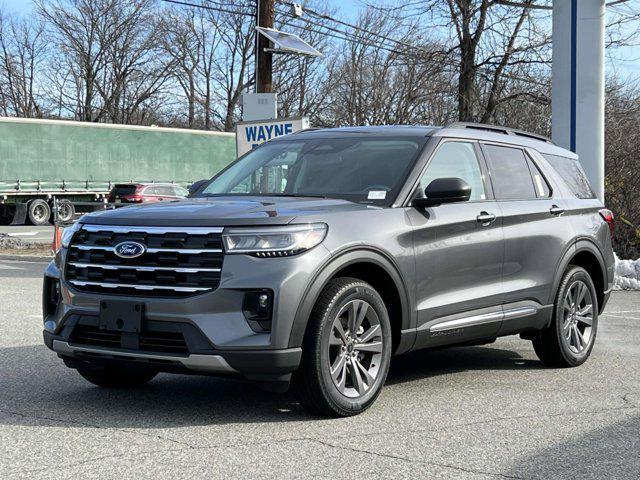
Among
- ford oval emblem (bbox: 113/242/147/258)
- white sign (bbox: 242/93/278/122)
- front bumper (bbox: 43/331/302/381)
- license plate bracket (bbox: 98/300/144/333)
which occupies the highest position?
white sign (bbox: 242/93/278/122)

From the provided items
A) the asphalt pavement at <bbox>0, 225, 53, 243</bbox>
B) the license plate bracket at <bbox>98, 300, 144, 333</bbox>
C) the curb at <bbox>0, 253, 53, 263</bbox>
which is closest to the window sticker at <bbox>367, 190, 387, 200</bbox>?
the license plate bracket at <bbox>98, 300, 144, 333</bbox>

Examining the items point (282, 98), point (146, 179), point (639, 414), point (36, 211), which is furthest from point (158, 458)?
point (282, 98)

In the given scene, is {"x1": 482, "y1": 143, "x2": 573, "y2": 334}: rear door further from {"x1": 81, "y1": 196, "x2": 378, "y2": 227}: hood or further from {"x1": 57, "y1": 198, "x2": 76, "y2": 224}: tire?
{"x1": 57, "y1": 198, "x2": 76, "y2": 224}: tire

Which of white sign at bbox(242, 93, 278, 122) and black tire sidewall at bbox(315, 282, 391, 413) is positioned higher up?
white sign at bbox(242, 93, 278, 122)


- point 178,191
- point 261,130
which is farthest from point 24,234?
point 261,130

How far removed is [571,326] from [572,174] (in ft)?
4.60

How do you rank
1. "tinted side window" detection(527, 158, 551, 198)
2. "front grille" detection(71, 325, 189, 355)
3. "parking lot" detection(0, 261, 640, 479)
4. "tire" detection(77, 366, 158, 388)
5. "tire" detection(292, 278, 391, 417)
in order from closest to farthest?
"parking lot" detection(0, 261, 640, 479) < "front grille" detection(71, 325, 189, 355) < "tire" detection(292, 278, 391, 417) < "tire" detection(77, 366, 158, 388) < "tinted side window" detection(527, 158, 551, 198)

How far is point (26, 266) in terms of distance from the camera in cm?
1838

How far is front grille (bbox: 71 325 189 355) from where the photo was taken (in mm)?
5191

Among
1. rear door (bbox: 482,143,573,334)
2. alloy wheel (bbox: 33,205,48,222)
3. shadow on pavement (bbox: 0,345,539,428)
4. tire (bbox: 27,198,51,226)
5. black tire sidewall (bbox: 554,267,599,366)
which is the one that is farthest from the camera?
alloy wheel (bbox: 33,205,48,222)

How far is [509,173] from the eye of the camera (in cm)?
726

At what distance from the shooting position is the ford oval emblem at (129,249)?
5.31m

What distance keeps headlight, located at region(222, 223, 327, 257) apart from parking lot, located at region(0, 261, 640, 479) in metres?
1.00

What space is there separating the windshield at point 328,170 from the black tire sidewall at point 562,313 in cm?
188
